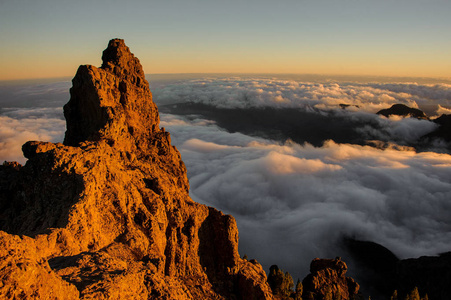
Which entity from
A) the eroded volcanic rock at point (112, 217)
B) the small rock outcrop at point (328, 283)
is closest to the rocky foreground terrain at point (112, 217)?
the eroded volcanic rock at point (112, 217)

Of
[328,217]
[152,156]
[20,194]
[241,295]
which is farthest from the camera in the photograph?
[328,217]

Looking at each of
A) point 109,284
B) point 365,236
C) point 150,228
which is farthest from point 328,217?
point 109,284

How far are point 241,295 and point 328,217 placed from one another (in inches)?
6552

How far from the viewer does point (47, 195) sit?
84.0 feet

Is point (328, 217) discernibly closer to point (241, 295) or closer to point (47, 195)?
point (241, 295)

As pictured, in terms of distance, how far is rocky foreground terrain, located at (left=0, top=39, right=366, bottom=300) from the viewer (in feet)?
48.0

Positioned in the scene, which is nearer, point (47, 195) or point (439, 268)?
point (47, 195)

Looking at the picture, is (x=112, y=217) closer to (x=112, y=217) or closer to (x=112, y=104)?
(x=112, y=217)

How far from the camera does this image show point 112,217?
87.1 feet

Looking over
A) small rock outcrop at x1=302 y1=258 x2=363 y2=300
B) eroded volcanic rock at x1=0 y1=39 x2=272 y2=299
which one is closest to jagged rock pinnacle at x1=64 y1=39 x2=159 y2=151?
eroded volcanic rock at x1=0 y1=39 x2=272 y2=299

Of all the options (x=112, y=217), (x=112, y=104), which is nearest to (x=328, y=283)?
(x=112, y=217)

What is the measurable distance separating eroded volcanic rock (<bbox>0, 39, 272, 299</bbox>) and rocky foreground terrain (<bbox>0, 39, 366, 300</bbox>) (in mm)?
75

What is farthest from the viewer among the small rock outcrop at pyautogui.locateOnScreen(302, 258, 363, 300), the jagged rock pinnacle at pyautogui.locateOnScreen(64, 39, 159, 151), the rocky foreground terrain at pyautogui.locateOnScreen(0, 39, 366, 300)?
the small rock outcrop at pyautogui.locateOnScreen(302, 258, 363, 300)

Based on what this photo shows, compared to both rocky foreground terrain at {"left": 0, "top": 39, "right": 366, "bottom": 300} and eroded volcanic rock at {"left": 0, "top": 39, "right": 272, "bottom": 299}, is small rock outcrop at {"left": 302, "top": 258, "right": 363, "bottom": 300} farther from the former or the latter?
eroded volcanic rock at {"left": 0, "top": 39, "right": 272, "bottom": 299}
